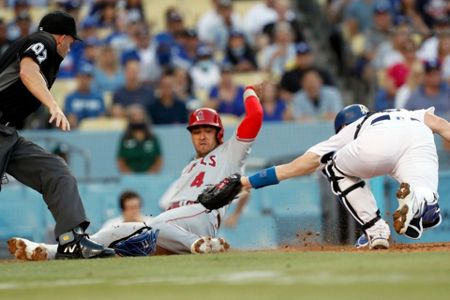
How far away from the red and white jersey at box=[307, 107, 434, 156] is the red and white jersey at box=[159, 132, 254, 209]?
3.37 ft

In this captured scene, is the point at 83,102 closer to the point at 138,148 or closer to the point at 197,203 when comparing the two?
the point at 138,148

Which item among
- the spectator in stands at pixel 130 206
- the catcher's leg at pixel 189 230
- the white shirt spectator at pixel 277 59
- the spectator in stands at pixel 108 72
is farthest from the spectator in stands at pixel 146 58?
the catcher's leg at pixel 189 230

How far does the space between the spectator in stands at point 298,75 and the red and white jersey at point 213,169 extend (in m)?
6.23

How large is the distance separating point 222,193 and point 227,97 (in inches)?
284

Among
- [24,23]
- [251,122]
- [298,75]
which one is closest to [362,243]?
[251,122]

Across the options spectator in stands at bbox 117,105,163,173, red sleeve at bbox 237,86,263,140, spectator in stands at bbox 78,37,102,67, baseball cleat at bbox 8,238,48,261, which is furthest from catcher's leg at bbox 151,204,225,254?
spectator in stands at bbox 78,37,102,67

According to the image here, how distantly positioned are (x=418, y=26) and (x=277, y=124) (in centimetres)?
469

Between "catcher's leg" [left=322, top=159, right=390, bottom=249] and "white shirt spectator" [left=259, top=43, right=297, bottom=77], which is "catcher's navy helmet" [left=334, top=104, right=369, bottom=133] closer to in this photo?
"catcher's leg" [left=322, top=159, right=390, bottom=249]

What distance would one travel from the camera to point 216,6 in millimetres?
18891

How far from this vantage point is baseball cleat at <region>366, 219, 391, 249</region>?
953 cm

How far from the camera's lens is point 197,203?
409 inches

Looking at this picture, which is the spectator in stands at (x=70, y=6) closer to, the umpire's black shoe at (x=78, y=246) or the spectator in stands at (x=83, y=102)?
the spectator in stands at (x=83, y=102)

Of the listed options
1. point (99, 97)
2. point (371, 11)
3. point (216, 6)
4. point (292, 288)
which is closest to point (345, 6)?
point (371, 11)

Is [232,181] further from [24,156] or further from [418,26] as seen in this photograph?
[418,26]
